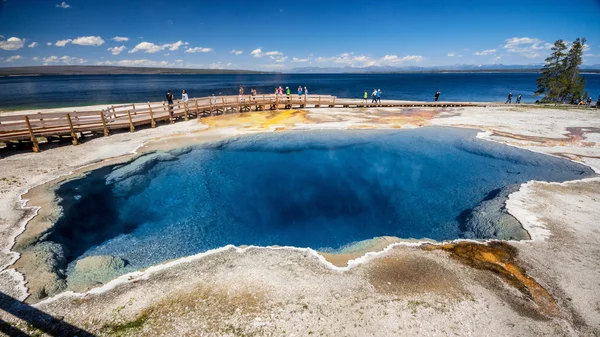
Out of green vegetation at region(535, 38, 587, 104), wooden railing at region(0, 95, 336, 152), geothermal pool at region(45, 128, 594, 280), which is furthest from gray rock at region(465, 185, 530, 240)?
green vegetation at region(535, 38, 587, 104)

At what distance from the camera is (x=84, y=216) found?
1219cm

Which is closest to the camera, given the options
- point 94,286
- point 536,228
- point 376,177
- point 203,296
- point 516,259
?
point 203,296

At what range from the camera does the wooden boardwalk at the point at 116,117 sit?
1703cm

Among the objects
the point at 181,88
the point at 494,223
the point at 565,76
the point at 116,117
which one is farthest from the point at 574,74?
the point at 181,88

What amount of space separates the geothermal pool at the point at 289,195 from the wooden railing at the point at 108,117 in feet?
20.6

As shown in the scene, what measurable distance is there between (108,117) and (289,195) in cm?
1857

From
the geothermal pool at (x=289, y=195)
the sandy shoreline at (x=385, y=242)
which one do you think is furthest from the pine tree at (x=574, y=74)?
the geothermal pool at (x=289, y=195)

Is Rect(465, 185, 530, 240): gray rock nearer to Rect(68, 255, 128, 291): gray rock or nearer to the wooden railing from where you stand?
Rect(68, 255, 128, 291): gray rock

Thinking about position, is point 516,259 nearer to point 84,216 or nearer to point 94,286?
point 94,286

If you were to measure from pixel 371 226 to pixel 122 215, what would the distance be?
11.5 meters

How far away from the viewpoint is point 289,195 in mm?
15258

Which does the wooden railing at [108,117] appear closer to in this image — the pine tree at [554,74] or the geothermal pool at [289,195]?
the geothermal pool at [289,195]

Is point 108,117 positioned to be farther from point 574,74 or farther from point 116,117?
point 574,74

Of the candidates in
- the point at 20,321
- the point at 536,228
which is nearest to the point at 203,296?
the point at 20,321
